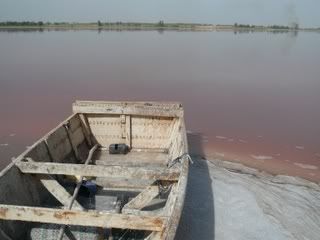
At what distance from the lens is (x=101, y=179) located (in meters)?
6.21

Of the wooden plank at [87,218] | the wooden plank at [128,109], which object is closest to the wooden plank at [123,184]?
the wooden plank at [128,109]

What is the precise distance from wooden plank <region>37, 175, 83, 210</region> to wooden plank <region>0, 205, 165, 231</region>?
99 cm

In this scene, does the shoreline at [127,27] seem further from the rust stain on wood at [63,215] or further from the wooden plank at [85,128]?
the rust stain on wood at [63,215]

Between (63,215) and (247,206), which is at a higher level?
(63,215)

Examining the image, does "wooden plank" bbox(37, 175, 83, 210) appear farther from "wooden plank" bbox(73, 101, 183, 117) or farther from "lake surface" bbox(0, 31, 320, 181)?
"lake surface" bbox(0, 31, 320, 181)

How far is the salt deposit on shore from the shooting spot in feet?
17.7

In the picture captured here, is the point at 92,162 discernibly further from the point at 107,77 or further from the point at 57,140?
the point at 107,77

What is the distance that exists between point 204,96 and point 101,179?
8.96 m

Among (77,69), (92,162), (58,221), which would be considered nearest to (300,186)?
(92,162)

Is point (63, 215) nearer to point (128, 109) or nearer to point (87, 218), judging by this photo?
point (87, 218)

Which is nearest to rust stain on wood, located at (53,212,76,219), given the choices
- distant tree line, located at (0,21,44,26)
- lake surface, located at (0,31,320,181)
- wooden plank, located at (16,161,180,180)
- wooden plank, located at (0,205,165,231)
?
wooden plank, located at (0,205,165,231)

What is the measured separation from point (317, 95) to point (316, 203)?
9915mm

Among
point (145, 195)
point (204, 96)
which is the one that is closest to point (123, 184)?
point (145, 195)

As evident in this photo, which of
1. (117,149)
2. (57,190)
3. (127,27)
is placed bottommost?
(117,149)
